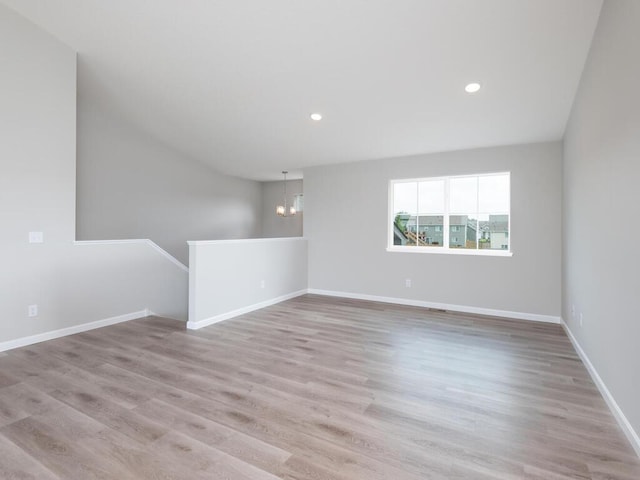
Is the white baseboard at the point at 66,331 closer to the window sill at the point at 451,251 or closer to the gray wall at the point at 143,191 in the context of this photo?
the gray wall at the point at 143,191

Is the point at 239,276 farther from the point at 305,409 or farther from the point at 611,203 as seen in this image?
the point at 611,203

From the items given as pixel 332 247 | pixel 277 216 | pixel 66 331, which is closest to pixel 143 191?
pixel 66 331

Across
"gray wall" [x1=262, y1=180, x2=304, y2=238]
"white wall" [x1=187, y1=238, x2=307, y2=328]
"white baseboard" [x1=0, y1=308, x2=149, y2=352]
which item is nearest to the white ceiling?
"white wall" [x1=187, y1=238, x2=307, y2=328]

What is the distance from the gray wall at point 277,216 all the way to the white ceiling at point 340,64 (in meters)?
3.19

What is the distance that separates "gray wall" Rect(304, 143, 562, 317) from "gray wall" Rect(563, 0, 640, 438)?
1.30 metres

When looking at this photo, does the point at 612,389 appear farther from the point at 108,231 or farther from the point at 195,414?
the point at 108,231

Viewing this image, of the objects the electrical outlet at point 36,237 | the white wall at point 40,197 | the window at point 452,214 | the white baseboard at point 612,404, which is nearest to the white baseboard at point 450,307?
the window at point 452,214

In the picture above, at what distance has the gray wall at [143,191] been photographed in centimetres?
541

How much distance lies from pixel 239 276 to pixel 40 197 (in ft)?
8.09

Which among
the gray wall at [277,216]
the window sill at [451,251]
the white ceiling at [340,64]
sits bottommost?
the window sill at [451,251]

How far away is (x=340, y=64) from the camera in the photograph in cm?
355

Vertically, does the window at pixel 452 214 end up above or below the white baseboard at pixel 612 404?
above

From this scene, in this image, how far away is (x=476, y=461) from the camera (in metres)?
1.81

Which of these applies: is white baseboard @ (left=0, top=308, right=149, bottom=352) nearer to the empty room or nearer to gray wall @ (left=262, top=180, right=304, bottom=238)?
the empty room
